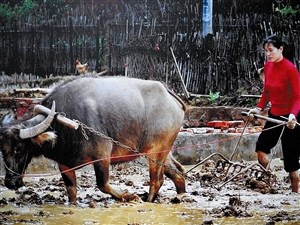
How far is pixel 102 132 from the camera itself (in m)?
4.42

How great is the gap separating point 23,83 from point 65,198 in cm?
113

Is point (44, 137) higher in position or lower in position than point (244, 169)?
higher

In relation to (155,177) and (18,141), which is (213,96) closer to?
(155,177)

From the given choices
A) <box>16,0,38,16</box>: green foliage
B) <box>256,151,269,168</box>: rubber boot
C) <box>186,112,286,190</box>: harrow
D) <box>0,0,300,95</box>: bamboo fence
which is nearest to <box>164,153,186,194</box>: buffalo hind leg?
<box>186,112,286,190</box>: harrow

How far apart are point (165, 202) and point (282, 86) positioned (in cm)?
99

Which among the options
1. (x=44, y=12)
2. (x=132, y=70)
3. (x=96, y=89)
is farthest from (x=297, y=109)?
(x=44, y=12)

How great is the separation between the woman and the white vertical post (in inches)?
46.4

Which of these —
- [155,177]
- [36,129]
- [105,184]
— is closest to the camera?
[36,129]

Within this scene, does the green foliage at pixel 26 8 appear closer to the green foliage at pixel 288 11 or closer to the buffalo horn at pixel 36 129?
the buffalo horn at pixel 36 129

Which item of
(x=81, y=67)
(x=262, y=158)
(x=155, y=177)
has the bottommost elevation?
(x=155, y=177)

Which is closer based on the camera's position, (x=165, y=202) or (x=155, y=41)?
(x=165, y=202)

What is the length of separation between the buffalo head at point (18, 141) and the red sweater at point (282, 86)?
130 centimetres

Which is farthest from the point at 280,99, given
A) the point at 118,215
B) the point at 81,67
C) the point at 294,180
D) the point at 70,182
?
the point at 81,67

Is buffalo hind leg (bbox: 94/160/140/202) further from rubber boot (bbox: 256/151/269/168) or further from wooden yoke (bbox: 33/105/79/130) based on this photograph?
rubber boot (bbox: 256/151/269/168)
